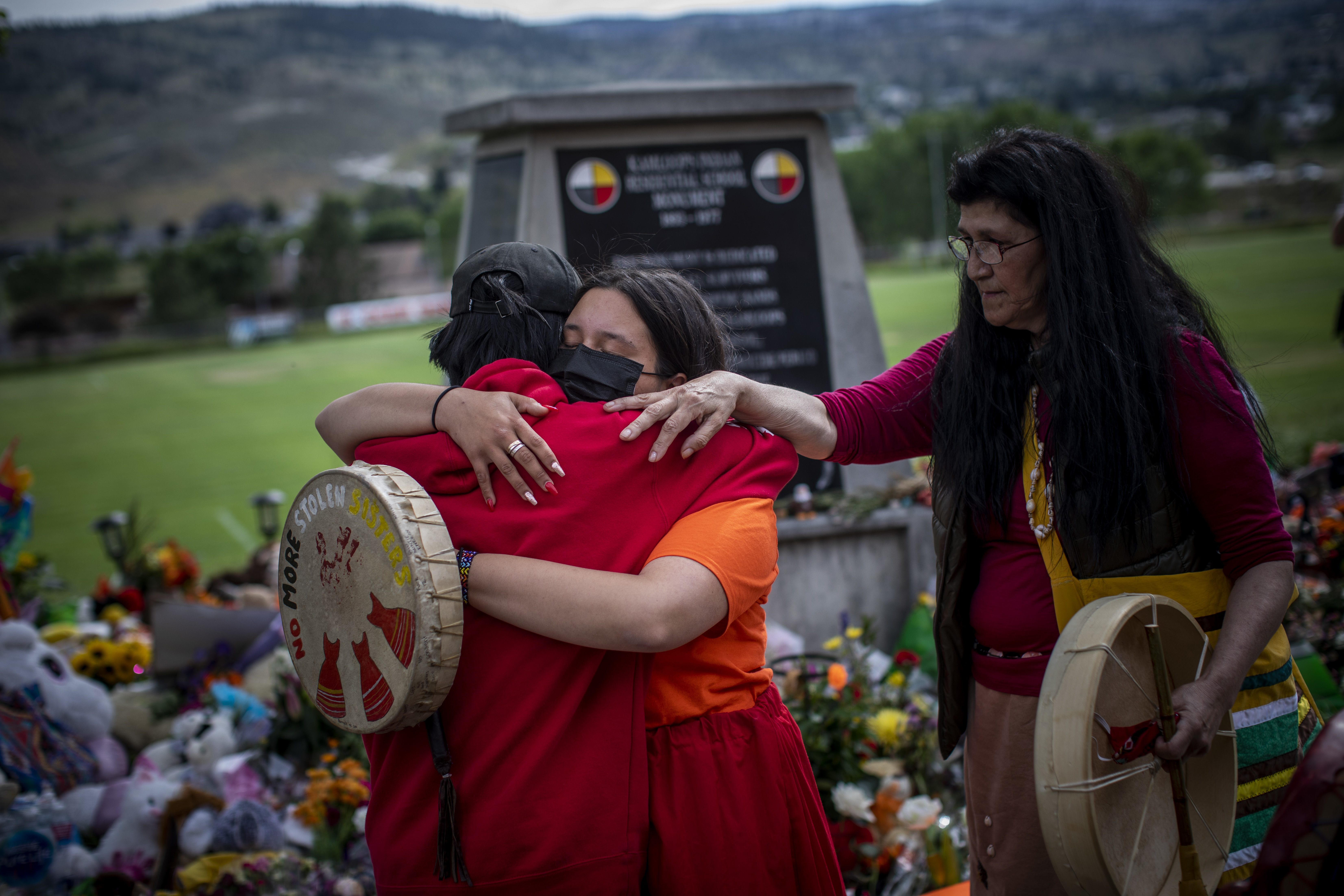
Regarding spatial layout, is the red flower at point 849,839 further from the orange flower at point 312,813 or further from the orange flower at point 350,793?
the orange flower at point 312,813

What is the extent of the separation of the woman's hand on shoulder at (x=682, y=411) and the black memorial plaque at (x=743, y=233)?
3.38 meters

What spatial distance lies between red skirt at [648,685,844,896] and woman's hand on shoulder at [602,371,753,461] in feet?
1.54

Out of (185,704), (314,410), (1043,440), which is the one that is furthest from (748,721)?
(314,410)

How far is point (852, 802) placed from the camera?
9.83 ft

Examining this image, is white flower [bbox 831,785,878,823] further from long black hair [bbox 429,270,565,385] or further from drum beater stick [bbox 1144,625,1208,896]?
long black hair [bbox 429,270,565,385]

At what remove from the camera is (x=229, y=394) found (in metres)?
26.8

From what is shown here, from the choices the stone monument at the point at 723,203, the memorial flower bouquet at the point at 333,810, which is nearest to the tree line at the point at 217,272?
the stone monument at the point at 723,203

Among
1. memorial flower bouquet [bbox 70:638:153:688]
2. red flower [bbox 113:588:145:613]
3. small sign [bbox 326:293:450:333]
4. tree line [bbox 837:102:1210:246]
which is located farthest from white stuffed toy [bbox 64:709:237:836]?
tree line [bbox 837:102:1210:246]

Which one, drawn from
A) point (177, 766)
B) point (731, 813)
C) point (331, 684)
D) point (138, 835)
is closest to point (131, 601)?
point (177, 766)

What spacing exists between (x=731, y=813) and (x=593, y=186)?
3.91 meters

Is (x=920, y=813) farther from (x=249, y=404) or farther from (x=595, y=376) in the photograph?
(x=249, y=404)

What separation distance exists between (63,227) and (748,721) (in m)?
173

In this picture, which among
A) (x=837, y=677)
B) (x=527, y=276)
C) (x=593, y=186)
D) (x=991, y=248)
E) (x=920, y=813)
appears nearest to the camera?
(x=527, y=276)

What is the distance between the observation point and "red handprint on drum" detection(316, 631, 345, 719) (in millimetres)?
1582
